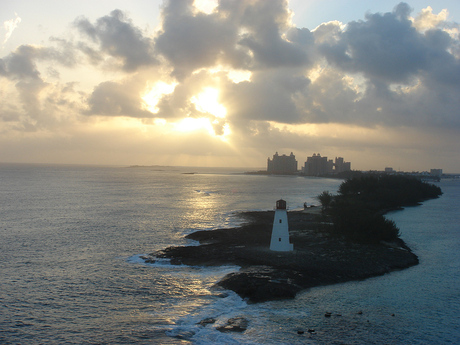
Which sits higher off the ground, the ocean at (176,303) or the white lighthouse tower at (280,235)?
the white lighthouse tower at (280,235)

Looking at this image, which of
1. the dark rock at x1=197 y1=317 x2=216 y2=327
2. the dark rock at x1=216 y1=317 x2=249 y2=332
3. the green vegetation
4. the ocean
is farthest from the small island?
the dark rock at x1=197 y1=317 x2=216 y2=327

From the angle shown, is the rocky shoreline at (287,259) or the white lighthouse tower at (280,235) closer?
the rocky shoreline at (287,259)

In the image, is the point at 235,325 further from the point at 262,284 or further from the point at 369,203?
the point at 369,203

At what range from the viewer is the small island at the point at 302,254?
104 ft

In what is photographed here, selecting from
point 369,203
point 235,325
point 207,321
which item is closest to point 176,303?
point 207,321

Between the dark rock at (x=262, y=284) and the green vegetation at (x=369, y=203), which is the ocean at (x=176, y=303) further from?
the green vegetation at (x=369, y=203)

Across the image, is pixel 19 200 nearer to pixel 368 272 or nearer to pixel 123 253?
pixel 123 253

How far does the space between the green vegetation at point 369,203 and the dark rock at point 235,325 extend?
89.4 ft

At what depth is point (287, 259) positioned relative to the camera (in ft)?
125

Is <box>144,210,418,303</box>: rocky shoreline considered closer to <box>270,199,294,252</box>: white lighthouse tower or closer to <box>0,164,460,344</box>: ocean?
<box>270,199,294,252</box>: white lighthouse tower

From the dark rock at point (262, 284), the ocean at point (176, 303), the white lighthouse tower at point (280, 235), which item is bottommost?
the ocean at point (176, 303)

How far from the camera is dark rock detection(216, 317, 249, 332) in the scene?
2364 cm

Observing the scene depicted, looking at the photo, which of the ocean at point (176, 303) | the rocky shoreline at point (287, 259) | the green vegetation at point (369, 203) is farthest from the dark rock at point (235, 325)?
the green vegetation at point (369, 203)

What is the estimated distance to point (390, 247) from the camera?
45125 millimetres
